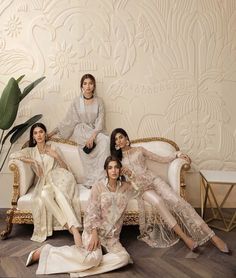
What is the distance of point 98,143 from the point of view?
12.2ft

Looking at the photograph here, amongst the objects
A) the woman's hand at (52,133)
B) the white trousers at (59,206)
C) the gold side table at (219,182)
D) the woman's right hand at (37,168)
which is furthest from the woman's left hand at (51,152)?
the gold side table at (219,182)

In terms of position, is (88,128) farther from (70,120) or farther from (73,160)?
(73,160)

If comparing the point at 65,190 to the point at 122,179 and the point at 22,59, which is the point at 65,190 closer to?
the point at 122,179

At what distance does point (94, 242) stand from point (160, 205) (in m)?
0.75

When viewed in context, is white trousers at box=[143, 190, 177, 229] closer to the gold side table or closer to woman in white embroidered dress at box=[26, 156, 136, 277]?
woman in white embroidered dress at box=[26, 156, 136, 277]

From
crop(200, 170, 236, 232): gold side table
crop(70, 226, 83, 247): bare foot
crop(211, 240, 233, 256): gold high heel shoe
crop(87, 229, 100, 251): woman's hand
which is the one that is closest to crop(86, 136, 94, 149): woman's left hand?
crop(70, 226, 83, 247): bare foot

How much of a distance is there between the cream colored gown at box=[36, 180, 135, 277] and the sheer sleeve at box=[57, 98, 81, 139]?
3.44 feet

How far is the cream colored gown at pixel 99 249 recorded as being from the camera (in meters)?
2.52

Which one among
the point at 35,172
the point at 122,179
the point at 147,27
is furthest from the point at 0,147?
the point at 147,27

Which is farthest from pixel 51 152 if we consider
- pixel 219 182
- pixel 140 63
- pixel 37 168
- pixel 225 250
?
pixel 225 250

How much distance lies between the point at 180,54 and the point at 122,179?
180cm

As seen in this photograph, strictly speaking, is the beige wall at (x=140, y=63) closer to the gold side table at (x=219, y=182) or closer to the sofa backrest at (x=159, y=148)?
the sofa backrest at (x=159, y=148)

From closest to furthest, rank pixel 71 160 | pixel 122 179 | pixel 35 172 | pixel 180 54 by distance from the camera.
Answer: pixel 122 179, pixel 35 172, pixel 71 160, pixel 180 54

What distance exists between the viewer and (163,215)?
10.0 feet
